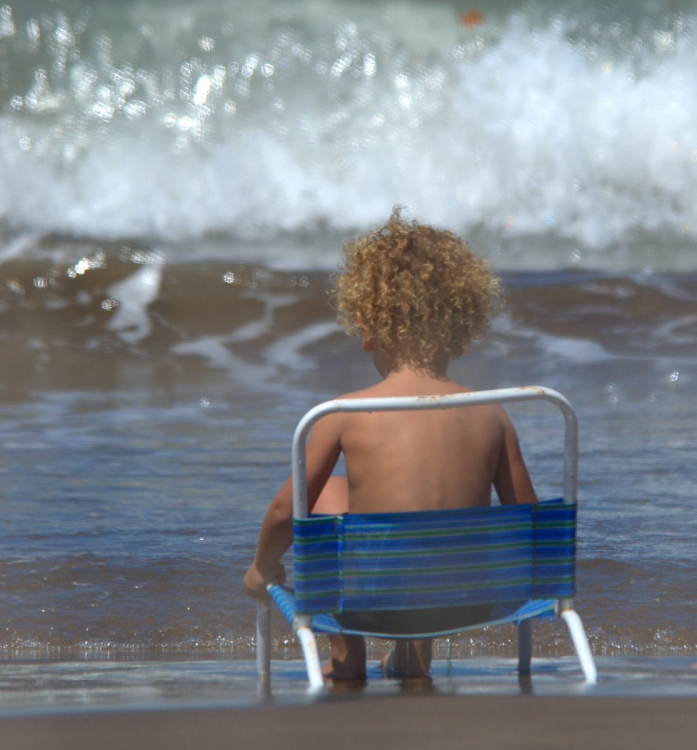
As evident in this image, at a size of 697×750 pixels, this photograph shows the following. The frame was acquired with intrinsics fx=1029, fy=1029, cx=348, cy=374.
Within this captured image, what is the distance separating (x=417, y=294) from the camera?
6.77 feet

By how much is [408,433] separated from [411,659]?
19.4 inches

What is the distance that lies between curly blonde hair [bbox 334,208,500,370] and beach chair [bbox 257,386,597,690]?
277 mm

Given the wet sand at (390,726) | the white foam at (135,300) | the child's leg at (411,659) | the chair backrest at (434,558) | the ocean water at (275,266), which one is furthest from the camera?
the white foam at (135,300)

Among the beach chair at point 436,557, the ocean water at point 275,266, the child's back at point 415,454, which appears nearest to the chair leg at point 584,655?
the beach chair at point 436,557

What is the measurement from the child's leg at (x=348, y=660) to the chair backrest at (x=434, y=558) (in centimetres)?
23

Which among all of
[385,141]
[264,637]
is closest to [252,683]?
[264,637]

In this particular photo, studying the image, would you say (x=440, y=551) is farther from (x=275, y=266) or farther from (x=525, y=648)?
(x=275, y=266)

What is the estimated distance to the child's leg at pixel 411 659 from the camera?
2133mm

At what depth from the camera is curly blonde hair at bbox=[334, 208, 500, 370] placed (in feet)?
6.78

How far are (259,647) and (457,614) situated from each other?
425mm

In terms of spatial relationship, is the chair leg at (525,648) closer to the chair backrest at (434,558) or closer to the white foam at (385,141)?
the chair backrest at (434,558)

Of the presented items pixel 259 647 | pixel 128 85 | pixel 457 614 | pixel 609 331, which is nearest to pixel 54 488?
pixel 259 647

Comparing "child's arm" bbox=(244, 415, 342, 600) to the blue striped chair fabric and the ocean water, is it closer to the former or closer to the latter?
the blue striped chair fabric

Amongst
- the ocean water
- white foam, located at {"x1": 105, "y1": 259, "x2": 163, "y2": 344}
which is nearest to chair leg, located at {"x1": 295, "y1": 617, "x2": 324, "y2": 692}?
the ocean water
